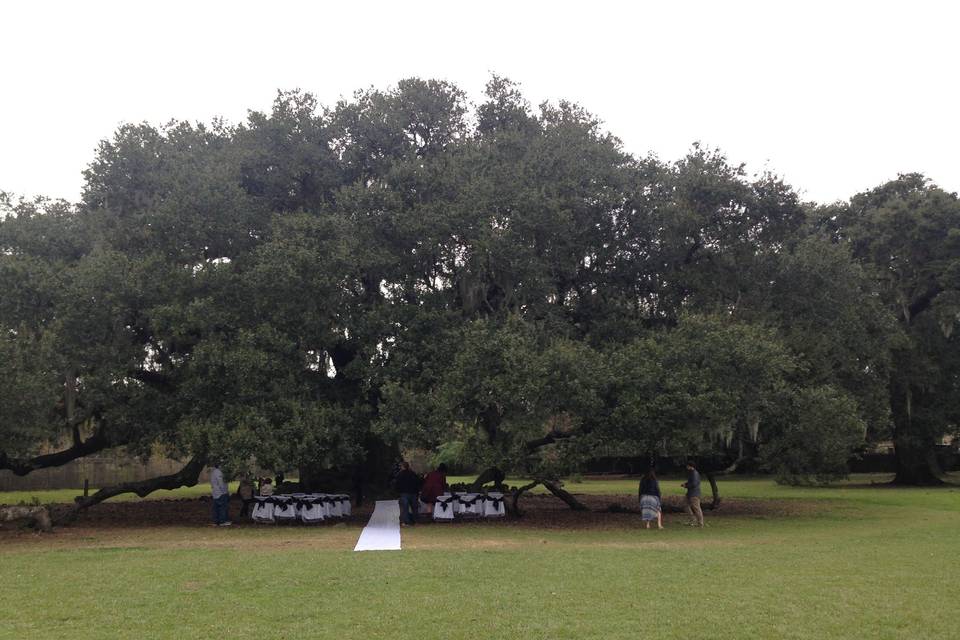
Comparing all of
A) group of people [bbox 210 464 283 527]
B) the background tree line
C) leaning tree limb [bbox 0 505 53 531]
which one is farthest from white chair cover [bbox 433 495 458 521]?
leaning tree limb [bbox 0 505 53 531]

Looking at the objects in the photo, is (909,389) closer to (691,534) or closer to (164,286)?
(691,534)

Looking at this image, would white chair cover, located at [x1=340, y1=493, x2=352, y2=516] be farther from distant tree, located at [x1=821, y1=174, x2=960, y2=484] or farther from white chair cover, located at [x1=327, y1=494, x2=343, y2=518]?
distant tree, located at [x1=821, y1=174, x2=960, y2=484]

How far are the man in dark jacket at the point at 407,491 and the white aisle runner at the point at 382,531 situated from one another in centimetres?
35

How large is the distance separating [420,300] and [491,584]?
1294cm

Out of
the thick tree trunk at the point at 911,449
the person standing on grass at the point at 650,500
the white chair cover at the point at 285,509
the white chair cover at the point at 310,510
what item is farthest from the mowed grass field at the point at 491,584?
the thick tree trunk at the point at 911,449

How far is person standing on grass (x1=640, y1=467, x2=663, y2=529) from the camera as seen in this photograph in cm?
1956

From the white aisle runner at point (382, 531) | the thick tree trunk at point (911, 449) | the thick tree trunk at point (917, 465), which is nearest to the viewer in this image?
the white aisle runner at point (382, 531)

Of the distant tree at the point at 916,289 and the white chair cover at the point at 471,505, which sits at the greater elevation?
the distant tree at the point at 916,289

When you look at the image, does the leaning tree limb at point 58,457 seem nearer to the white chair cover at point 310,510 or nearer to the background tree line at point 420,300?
the background tree line at point 420,300

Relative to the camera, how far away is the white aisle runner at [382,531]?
15547mm

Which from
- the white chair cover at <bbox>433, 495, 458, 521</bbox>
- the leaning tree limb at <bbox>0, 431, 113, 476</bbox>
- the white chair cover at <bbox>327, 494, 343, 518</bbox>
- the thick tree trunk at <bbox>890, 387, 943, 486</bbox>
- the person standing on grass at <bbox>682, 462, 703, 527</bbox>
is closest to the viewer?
the person standing on grass at <bbox>682, 462, 703, 527</bbox>

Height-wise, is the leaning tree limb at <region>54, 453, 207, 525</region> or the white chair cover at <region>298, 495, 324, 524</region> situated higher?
the leaning tree limb at <region>54, 453, 207, 525</region>

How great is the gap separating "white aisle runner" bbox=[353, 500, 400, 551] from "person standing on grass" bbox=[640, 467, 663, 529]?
5.73 m

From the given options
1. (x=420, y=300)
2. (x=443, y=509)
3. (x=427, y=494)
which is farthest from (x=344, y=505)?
(x=420, y=300)
